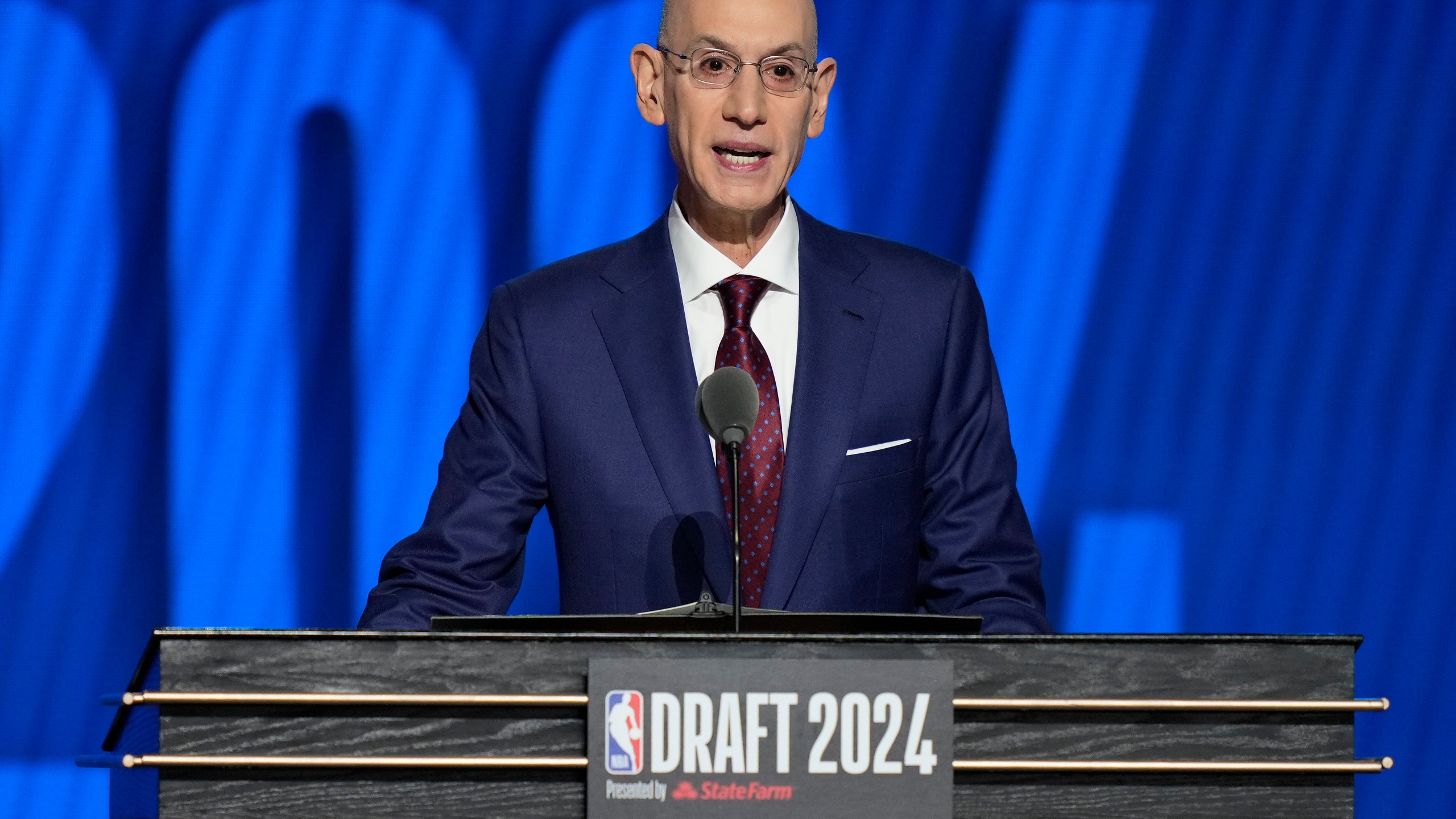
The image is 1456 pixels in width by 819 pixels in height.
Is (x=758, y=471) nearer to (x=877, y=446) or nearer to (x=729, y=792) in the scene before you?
(x=877, y=446)

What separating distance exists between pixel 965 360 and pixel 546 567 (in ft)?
4.03

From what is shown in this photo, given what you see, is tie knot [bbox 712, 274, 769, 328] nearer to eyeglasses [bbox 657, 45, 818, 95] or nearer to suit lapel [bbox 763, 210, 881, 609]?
suit lapel [bbox 763, 210, 881, 609]

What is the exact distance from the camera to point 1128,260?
120 inches

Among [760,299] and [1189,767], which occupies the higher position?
Result: [760,299]

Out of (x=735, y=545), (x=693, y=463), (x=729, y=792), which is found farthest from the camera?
(x=693, y=463)

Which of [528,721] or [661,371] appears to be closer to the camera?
[528,721]

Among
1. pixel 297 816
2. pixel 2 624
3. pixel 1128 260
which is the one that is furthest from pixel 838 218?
pixel 297 816

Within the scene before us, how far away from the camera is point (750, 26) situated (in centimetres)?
200

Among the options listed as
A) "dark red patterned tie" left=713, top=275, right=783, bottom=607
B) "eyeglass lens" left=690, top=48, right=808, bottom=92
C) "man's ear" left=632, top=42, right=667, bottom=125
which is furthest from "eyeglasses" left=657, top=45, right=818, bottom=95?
"dark red patterned tie" left=713, top=275, right=783, bottom=607

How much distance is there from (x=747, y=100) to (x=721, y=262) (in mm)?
231

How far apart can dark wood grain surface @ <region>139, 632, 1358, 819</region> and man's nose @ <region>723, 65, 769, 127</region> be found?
993 millimetres

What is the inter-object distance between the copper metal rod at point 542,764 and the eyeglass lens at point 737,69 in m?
1.11

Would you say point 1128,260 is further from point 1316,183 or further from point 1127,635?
point 1127,635

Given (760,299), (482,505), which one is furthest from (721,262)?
(482,505)
